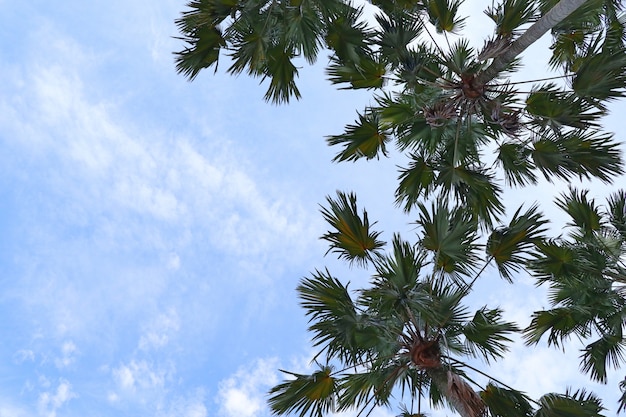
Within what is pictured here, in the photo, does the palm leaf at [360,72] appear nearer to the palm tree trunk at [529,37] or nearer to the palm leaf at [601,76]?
the palm tree trunk at [529,37]

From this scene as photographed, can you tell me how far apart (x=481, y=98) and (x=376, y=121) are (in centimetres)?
166

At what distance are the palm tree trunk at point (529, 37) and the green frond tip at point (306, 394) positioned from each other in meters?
4.58

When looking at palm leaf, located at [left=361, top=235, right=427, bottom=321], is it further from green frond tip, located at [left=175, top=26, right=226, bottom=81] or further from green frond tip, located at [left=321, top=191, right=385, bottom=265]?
green frond tip, located at [left=175, top=26, right=226, bottom=81]

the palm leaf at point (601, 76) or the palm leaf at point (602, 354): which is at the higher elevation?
the palm leaf at point (601, 76)

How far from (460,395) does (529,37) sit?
4591 millimetres

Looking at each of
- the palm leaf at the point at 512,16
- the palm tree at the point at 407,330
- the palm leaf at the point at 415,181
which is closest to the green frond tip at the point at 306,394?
the palm tree at the point at 407,330

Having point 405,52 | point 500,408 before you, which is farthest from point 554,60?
point 500,408

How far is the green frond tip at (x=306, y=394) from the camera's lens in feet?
25.1

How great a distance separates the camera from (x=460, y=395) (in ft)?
24.2

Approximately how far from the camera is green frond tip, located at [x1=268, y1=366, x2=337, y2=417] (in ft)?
25.1

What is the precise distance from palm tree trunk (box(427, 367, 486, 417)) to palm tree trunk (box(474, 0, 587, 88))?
412 centimetres

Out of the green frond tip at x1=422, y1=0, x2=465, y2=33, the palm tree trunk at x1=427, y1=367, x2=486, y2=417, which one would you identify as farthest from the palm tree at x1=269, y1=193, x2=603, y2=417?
the green frond tip at x1=422, y1=0, x2=465, y2=33

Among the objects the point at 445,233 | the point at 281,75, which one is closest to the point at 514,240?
the point at 445,233

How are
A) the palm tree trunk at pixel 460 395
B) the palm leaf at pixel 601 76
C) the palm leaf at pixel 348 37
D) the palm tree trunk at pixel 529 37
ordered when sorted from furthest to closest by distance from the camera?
the palm leaf at pixel 348 37, the palm leaf at pixel 601 76, the palm tree trunk at pixel 529 37, the palm tree trunk at pixel 460 395
